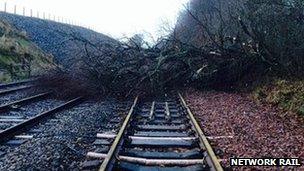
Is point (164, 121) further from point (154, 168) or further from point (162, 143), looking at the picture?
point (154, 168)

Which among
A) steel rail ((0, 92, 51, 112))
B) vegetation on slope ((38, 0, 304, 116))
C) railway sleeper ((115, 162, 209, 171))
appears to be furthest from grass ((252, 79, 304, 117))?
steel rail ((0, 92, 51, 112))

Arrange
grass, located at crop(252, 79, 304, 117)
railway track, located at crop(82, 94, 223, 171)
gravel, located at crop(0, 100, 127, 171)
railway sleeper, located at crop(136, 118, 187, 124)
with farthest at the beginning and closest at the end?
grass, located at crop(252, 79, 304, 117), railway sleeper, located at crop(136, 118, 187, 124), gravel, located at crop(0, 100, 127, 171), railway track, located at crop(82, 94, 223, 171)

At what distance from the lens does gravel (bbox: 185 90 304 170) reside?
27.1ft

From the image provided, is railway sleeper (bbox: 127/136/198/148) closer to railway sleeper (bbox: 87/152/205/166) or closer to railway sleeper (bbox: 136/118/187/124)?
railway sleeper (bbox: 87/152/205/166)

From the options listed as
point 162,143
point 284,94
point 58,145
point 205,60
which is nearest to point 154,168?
point 162,143

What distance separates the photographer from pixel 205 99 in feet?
54.8

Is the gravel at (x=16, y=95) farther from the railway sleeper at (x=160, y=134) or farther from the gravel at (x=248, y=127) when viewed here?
the railway sleeper at (x=160, y=134)

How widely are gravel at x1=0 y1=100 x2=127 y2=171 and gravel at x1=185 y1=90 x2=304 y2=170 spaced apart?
2561mm

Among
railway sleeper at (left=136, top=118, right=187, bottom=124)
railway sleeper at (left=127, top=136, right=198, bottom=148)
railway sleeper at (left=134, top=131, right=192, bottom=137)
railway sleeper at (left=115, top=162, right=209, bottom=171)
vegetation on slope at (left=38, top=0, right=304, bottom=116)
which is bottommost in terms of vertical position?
railway sleeper at (left=115, top=162, right=209, bottom=171)

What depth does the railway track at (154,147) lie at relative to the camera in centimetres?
697

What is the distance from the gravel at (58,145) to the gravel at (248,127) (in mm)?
2561

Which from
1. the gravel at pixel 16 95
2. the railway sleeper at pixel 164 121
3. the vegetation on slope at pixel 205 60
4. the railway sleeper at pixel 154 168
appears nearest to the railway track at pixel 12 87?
the gravel at pixel 16 95

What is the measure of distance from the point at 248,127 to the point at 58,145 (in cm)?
458

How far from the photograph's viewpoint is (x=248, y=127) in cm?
1071
